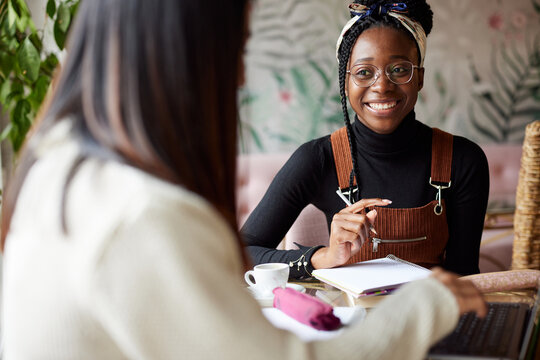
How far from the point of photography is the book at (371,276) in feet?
3.66

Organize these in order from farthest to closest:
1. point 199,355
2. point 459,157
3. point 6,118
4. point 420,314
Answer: point 6,118
point 459,157
point 420,314
point 199,355

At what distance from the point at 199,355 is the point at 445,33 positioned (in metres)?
3.25

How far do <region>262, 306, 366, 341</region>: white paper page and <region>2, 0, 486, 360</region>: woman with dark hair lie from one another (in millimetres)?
245

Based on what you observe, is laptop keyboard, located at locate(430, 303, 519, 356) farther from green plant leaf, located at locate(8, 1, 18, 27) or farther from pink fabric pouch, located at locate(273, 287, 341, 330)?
green plant leaf, located at locate(8, 1, 18, 27)

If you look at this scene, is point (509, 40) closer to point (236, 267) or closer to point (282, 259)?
point (282, 259)

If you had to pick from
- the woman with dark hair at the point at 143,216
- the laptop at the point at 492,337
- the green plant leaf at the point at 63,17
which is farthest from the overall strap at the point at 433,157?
the green plant leaf at the point at 63,17

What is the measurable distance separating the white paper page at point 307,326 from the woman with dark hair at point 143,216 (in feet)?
0.80

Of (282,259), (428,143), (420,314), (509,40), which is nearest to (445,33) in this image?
(509,40)

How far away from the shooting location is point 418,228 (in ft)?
5.11

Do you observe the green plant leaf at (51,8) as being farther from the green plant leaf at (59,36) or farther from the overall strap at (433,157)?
the overall strap at (433,157)

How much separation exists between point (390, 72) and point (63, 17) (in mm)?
1281

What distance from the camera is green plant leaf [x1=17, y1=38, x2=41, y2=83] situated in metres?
2.04

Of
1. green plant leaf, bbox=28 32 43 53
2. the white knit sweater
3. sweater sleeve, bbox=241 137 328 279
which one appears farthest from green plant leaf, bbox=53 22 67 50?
the white knit sweater

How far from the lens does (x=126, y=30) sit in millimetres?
581
